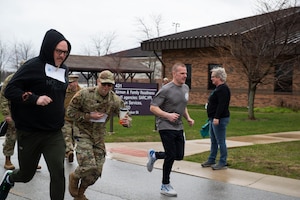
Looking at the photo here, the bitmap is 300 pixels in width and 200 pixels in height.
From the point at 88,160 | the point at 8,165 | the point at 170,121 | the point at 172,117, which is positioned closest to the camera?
the point at 88,160

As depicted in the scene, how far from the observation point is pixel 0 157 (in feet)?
30.5

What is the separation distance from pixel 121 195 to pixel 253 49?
13.9 meters

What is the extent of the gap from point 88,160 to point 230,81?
900 inches

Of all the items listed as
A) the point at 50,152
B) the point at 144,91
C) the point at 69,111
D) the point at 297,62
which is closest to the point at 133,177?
the point at 69,111

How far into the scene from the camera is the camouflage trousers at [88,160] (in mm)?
5617

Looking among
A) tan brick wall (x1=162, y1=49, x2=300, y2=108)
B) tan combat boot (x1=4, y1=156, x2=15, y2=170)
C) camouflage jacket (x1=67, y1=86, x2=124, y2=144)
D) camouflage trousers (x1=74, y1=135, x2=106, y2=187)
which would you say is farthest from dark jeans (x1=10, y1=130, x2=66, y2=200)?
tan brick wall (x1=162, y1=49, x2=300, y2=108)

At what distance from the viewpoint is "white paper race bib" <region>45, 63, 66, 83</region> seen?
471 centimetres

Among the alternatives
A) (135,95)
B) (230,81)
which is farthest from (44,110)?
(230,81)

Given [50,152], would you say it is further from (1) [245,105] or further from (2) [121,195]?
(1) [245,105]

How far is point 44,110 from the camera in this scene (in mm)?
4641

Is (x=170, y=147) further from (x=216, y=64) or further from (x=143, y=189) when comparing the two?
(x=216, y=64)

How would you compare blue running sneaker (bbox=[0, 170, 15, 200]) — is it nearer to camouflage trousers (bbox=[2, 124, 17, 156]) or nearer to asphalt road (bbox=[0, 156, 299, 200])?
asphalt road (bbox=[0, 156, 299, 200])

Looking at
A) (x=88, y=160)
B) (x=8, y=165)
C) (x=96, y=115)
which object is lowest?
(x=8, y=165)

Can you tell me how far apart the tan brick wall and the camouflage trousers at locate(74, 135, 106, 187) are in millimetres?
18350
